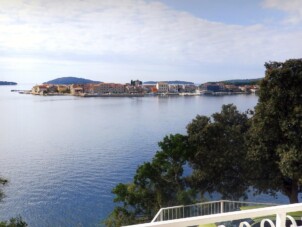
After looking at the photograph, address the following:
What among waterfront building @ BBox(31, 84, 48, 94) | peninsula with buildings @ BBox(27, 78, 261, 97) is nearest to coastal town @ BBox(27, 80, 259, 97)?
peninsula with buildings @ BBox(27, 78, 261, 97)

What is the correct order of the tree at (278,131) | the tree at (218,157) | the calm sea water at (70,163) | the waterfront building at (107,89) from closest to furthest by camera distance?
the tree at (278,131), the tree at (218,157), the calm sea water at (70,163), the waterfront building at (107,89)

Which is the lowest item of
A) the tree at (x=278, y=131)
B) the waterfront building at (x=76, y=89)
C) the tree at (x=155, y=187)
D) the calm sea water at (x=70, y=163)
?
the calm sea water at (x=70, y=163)

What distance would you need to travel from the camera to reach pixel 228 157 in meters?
6.52

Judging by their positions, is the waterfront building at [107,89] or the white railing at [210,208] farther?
the waterfront building at [107,89]

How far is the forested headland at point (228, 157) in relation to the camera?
19.6ft

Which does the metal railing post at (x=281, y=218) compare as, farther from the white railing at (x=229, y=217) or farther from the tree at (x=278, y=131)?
the tree at (x=278, y=131)

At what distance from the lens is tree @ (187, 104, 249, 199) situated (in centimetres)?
655

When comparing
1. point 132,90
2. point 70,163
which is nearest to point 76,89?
point 132,90

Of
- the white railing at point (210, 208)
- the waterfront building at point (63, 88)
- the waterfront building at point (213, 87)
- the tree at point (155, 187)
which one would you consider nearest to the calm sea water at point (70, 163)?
the tree at point (155, 187)

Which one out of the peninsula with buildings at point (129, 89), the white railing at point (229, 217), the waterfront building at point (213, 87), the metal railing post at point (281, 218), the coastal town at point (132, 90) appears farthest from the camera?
the coastal town at point (132, 90)

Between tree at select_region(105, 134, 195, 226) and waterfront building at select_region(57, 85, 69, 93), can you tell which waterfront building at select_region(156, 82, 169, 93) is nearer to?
waterfront building at select_region(57, 85, 69, 93)

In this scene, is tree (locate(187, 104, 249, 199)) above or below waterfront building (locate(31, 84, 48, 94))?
below

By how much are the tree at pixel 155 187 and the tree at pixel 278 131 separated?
149 cm

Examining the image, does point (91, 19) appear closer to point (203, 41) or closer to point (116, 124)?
point (203, 41)
